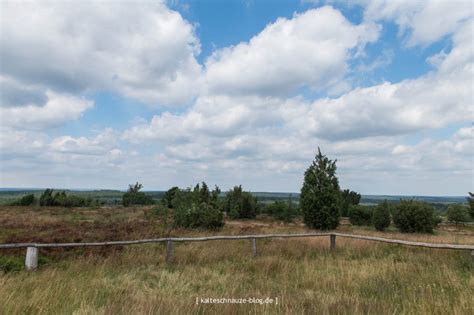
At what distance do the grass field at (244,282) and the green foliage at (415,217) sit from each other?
21.6 metres

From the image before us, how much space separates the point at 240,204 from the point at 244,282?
49.0 m

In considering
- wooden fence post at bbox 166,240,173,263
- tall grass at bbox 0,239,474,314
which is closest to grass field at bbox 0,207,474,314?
tall grass at bbox 0,239,474,314

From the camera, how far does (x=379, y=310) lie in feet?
12.5

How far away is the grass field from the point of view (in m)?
3.86

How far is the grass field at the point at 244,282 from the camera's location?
3.86m

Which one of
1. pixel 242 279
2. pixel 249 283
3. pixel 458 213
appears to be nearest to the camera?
pixel 249 283

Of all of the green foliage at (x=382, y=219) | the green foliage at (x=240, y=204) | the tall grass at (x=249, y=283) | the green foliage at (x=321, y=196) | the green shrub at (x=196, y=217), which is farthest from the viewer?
the green foliage at (x=240, y=204)

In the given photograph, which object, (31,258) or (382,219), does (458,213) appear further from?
(31,258)

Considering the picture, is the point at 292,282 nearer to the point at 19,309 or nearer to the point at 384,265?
the point at 384,265

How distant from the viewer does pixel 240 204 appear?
5469 centimetres

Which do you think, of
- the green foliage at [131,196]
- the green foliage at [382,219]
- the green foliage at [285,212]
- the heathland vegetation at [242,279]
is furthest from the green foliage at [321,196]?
the green foliage at [131,196]

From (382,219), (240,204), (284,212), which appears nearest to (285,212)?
(284,212)

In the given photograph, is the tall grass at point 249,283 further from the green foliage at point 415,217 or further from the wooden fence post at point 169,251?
the green foliage at point 415,217

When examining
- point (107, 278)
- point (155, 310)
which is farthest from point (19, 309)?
point (107, 278)
